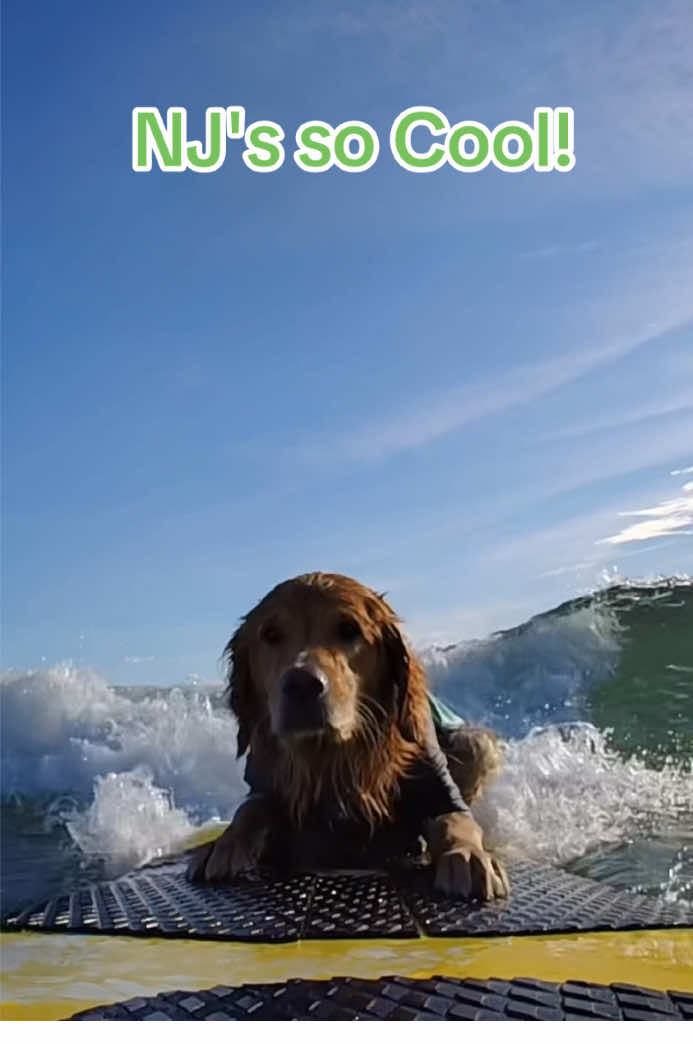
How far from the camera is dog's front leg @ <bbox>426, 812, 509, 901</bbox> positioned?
7.37ft

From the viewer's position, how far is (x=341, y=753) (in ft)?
7.76

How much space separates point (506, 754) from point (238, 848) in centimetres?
56

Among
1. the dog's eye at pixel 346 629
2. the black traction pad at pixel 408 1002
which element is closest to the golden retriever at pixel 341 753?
the dog's eye at pixel 346 629

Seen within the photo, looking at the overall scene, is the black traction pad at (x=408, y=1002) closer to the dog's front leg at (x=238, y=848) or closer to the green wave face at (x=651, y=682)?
the dog's front leg at (x=238, y=848)

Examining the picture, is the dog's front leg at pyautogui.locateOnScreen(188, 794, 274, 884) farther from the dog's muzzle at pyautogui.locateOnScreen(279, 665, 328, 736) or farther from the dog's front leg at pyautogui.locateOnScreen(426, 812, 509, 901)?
the dog's front leg at pyautogui.locateOnScreen(426, 812, 509, 901)

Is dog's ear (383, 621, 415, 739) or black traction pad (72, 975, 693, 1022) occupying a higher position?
dog's ear (383, 621, 415, 739)

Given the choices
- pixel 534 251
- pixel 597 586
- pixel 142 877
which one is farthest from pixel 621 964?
pixel 534 251

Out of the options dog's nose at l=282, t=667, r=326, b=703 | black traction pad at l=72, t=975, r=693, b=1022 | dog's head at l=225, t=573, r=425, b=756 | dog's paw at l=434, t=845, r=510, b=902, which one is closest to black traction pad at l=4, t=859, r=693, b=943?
dog's paw at l=434, t=845, r=510, b=902

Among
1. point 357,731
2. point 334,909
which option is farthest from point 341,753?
point 334,909

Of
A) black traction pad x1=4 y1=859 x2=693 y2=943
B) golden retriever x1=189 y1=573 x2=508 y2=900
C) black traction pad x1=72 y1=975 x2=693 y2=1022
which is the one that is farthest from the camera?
golden retriever x1=189 y1=573 x2=508 y2=900

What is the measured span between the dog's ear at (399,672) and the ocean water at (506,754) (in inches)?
2.6

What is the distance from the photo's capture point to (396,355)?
2473 millimetres

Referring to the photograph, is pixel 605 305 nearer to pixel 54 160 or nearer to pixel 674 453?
pixel 674 453

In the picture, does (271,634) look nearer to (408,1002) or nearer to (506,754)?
(506,754)
